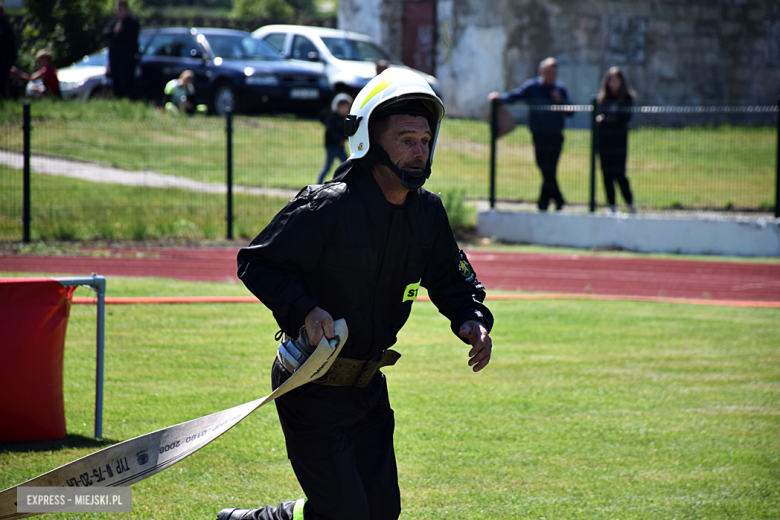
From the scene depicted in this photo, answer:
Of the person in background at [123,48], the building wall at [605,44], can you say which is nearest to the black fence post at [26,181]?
the person in background at [123,48]

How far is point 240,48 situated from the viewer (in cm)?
2058

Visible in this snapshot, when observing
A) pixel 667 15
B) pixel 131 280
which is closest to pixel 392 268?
pixel 131 280

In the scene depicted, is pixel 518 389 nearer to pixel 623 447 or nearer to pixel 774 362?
pixel 623 447

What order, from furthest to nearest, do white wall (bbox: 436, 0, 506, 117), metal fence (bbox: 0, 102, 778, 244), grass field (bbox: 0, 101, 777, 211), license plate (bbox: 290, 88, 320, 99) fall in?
white wall (bbox: 436, 0, 506, 117) < license plate (bbox: 290, 88, 320, 99) < grass field (bbox: 0, 101, 777, 211) < metal fence (bbox: 0, 102, 778, 244)

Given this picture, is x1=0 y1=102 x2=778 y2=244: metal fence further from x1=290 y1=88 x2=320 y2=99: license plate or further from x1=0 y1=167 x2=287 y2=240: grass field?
x1=290 y1=88 x2=320 y2=99: license plate

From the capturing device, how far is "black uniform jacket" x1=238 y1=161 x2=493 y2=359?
316 centimetres

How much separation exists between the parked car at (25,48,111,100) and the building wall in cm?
Result: 1036

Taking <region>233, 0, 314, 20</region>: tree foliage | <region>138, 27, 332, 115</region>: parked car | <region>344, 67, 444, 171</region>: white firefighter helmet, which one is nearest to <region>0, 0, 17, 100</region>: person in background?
<region>138, 27, 332, 115</region>: parked car

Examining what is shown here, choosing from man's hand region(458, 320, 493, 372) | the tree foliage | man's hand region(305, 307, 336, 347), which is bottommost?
man's hand region(458, 320, 493, 372)

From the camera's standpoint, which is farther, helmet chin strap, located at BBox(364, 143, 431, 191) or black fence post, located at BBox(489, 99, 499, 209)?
black fence post, located at BBox(489, 99, 499, 209)

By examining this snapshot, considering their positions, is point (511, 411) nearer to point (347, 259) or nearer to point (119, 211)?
point (347, 259)

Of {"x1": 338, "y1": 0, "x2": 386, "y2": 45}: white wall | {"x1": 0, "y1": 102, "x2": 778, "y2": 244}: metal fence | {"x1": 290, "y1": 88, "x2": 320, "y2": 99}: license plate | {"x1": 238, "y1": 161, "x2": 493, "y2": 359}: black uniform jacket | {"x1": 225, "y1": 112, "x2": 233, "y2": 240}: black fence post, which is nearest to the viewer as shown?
{"x1": 238, "y1": 161, "x2": 493, "y2": 359}: black uniform jacket

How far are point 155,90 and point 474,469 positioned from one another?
18.0 m

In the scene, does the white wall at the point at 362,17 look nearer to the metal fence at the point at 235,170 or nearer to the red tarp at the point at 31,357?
the metal fence at the point at 235,170
